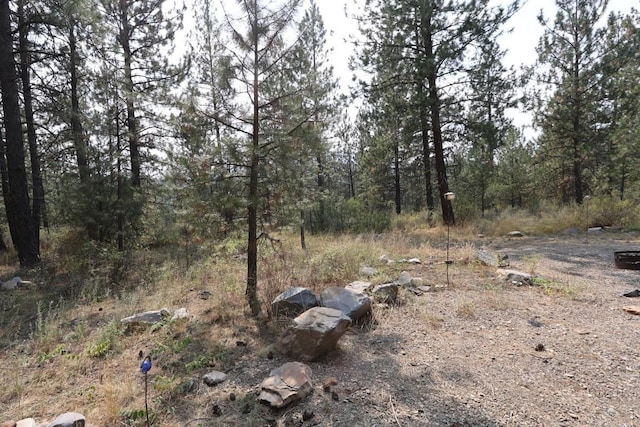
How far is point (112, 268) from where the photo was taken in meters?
5.86

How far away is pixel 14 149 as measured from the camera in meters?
6.86

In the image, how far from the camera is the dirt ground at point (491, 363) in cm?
206

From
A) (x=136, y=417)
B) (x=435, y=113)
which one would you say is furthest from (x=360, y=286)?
(x=435, y=113)

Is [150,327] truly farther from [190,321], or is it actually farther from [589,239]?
[589,239]

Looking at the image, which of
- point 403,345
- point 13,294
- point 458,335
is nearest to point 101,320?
point 13,294

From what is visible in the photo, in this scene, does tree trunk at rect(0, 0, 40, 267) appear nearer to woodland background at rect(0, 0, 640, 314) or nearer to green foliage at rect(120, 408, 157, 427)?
woodland background at rect(0, 0, 640, 314)

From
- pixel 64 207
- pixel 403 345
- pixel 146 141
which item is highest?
pixel 146 141

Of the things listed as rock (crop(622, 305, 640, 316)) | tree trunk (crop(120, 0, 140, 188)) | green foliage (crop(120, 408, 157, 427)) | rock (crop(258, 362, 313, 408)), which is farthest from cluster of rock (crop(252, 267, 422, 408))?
tree trunk (crop(120, 0, 140, 188))

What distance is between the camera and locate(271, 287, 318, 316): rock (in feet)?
11.9

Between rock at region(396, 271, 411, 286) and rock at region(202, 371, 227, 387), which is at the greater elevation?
rock at region(396, 271, 411, 286)

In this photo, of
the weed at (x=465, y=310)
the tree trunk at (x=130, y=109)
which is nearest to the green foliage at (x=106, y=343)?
the weed at (x=465, y=310)

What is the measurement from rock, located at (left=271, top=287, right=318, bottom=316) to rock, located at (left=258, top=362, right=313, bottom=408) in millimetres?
1130

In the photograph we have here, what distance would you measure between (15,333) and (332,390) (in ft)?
13.1

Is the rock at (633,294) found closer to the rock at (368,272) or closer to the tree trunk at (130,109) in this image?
the rock at (368,272)
